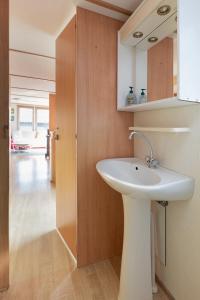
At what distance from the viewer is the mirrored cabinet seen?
980 mm

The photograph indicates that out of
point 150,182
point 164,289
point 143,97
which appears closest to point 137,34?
point 143,97

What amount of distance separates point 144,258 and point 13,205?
7.30ft

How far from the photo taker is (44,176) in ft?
14.9

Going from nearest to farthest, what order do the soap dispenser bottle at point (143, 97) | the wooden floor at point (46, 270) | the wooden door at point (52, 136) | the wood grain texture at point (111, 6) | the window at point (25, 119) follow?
the wooden floor at point (46, 270)
the wood grain texture at point (111, 6)
the soap dispenser bottle at point (143, 97)
the wooden door at point (52, 136)
the window at point (25, 119)

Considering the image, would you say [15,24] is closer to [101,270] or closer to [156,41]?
[156,41]

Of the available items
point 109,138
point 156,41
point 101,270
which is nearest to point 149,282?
point 101,270

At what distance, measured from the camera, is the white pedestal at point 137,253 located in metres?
→ 1.13

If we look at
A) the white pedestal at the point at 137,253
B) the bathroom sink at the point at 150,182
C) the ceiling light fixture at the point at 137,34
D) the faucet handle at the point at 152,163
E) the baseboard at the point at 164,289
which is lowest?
the baseboard at the point at 164,289

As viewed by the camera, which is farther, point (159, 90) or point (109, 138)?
point (109, 138)

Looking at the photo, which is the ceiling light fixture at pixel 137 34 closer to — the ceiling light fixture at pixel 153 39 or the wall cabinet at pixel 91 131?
the ceiling light fixture at pixel 153 39

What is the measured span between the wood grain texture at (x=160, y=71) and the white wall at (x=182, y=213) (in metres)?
0.16

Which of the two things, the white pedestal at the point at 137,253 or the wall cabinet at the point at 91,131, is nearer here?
the white pedestal at the point at 137,253

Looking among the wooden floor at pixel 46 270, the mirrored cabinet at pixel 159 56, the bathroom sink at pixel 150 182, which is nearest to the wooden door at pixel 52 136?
the wooden floor at pixel 46 270

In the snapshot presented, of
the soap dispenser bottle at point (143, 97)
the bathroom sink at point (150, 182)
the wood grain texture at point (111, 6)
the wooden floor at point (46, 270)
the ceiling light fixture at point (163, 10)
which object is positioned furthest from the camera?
the soap dispenser bottle at point (143, 97)
